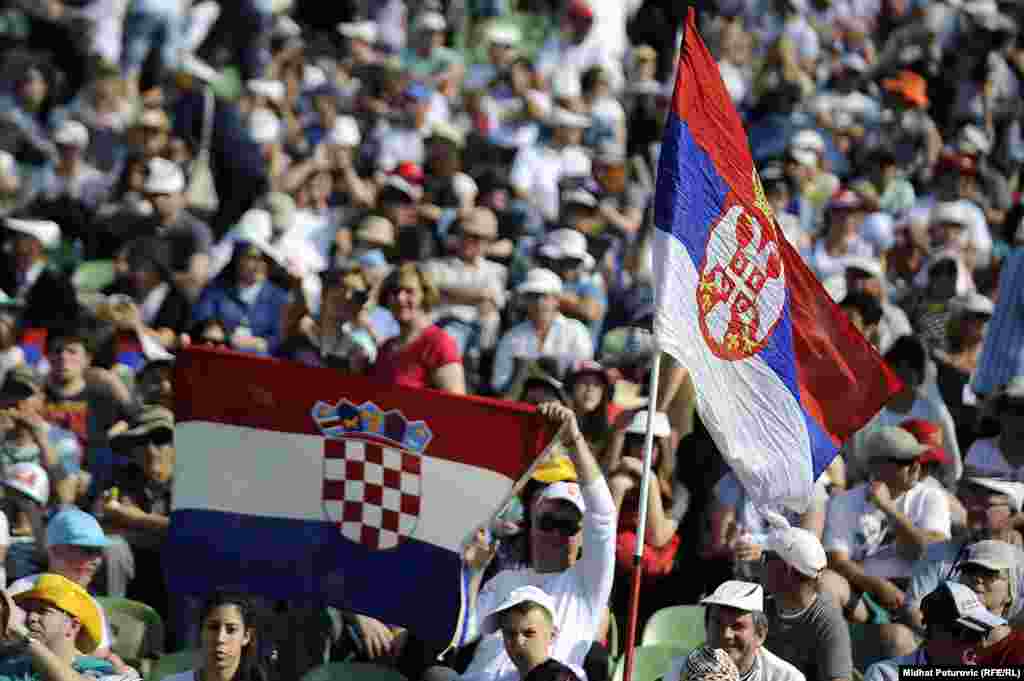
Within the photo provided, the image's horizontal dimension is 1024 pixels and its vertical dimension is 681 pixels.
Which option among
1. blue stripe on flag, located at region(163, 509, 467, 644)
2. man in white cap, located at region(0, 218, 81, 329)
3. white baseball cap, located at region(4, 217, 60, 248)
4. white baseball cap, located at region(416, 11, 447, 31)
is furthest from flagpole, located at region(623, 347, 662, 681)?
white baseball cap, located at region(416, 11, 447, 31)

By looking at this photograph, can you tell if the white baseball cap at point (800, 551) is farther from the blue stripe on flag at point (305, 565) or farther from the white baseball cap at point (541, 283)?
the white baseball cap at point (541, 283)

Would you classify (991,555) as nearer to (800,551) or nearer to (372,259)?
(800,551)

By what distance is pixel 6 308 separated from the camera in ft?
46.6

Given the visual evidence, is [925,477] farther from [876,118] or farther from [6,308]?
[876,118]

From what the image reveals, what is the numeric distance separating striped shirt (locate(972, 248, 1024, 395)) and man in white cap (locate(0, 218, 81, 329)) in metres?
6.08

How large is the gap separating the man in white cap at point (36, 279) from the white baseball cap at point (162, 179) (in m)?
0.83

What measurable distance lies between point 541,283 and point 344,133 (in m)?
4.57

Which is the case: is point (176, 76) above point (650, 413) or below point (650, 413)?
above

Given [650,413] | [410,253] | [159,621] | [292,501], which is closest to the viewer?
[650,413]

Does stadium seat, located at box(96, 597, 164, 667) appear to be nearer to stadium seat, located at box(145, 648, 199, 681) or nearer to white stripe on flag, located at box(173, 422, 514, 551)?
stadium seat, located at box(145, 648, 199, 681)

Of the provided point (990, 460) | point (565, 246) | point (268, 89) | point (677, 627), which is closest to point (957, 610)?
point (677, 627)

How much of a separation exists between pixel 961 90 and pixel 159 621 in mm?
11125

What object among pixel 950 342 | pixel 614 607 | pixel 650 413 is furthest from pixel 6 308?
pixel 650 413

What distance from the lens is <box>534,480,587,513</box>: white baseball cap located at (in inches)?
385
